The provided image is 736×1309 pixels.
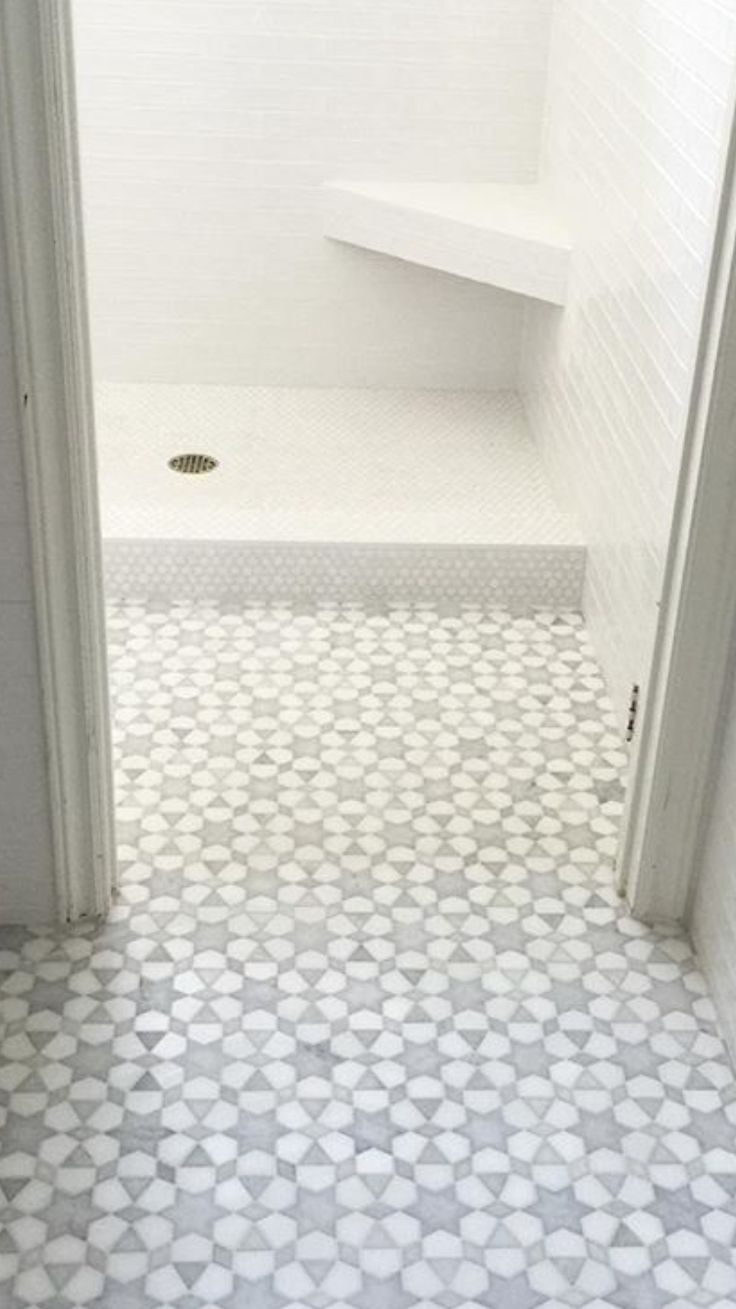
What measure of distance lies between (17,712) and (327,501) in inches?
48.3

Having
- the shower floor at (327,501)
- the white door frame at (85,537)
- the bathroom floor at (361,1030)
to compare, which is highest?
the white door frame at (85,537)

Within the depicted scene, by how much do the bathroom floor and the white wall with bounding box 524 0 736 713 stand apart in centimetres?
30

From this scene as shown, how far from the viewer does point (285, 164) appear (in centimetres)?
349

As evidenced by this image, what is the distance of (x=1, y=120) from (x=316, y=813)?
1.15 meters

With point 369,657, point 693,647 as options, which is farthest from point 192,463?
point 693,647

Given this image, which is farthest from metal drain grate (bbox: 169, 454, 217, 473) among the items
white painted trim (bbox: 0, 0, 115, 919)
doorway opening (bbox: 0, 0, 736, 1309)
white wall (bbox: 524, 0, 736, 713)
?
white painted trim (bbox: 0, 0, 115, 919)

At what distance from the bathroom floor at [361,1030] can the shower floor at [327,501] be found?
0.88 feet

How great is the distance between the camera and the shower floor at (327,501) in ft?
9.94

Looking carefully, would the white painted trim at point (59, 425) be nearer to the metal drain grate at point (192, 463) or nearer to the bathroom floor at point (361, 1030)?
the bathroom floor at point (361, 1030)

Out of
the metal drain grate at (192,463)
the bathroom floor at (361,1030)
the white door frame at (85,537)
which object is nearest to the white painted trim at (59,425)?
the white door frame at (85,537)

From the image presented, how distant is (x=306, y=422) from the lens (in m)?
3.55

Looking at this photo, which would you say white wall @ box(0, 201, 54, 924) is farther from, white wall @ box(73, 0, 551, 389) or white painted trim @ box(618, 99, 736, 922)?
white wall @ box(73, 0, 551, 389)

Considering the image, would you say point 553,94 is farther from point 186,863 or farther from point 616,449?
point 186,863

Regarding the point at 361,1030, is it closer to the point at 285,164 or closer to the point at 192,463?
the point at 192,463
